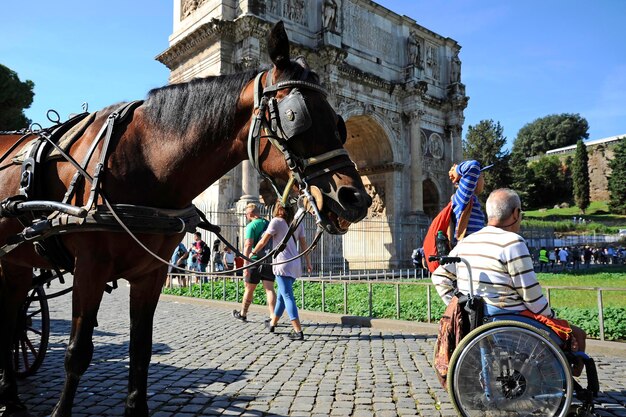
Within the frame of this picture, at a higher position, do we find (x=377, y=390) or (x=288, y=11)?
(x=288, y=11)

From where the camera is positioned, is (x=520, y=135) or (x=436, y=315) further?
(x=520, y=135)

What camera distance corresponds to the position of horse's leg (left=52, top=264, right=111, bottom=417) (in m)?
2.46

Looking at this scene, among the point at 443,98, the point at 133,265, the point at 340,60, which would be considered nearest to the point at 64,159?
the point at 133,265

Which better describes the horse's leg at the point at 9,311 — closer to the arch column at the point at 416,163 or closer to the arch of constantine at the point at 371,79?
the arch of constantine at the point at 371,79

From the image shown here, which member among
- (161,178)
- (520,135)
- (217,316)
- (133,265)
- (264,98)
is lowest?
(217,316)

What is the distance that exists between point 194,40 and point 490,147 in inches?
1716

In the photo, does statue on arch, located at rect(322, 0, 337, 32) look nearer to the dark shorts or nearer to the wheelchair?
the dark shorts

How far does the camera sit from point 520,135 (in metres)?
87.5

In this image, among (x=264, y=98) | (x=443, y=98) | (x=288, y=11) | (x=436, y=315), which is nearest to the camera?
(x=264, y=98)

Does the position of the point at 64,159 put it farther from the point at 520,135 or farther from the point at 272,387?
the point at 520,135

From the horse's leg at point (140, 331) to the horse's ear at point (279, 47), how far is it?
1.42 metres

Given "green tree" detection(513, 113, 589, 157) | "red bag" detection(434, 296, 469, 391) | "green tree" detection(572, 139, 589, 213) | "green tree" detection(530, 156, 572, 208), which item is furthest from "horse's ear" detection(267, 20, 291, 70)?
"green tree" detection(513, 113, 589, 157)

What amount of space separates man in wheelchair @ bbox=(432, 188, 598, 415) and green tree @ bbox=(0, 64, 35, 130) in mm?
34025

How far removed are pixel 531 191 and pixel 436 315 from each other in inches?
2681
